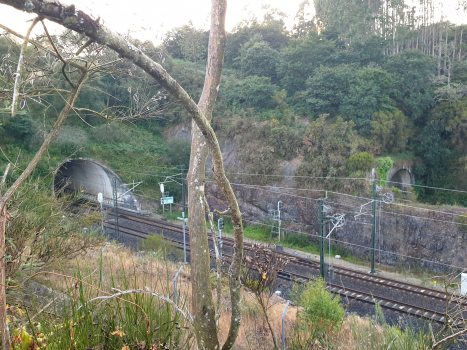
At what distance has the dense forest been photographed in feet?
66.1

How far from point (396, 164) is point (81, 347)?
21568 millimetres

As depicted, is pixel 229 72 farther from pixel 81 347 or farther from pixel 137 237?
pixel 81 347

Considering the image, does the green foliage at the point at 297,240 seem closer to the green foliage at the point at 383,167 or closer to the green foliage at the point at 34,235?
the green foliage at the point at 383,167

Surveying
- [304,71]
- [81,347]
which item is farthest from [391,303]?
[304,71]

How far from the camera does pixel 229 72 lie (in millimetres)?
29219

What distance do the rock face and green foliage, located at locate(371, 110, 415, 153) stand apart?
128 centimetres

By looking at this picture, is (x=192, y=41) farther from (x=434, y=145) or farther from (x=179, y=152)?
(x=434, y=145)

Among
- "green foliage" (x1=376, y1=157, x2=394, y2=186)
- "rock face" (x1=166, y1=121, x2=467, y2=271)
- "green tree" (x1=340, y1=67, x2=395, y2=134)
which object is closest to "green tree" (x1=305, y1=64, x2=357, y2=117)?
"green tree" (x1=340, y1=67, x2=395, y2=134)

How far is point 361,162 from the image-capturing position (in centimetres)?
1856

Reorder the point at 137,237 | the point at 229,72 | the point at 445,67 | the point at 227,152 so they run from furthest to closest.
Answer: the point at 229,72, the point at 227,152, the point at 445,67, the point at 137,237

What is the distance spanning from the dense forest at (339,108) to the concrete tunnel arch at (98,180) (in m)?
0.90

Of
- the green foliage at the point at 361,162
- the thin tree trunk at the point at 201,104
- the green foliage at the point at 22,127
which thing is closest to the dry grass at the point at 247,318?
the thin tree trunk at the point at 201,104

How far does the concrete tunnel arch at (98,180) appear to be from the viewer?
73.6 ft

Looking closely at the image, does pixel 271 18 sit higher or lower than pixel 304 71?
higher
